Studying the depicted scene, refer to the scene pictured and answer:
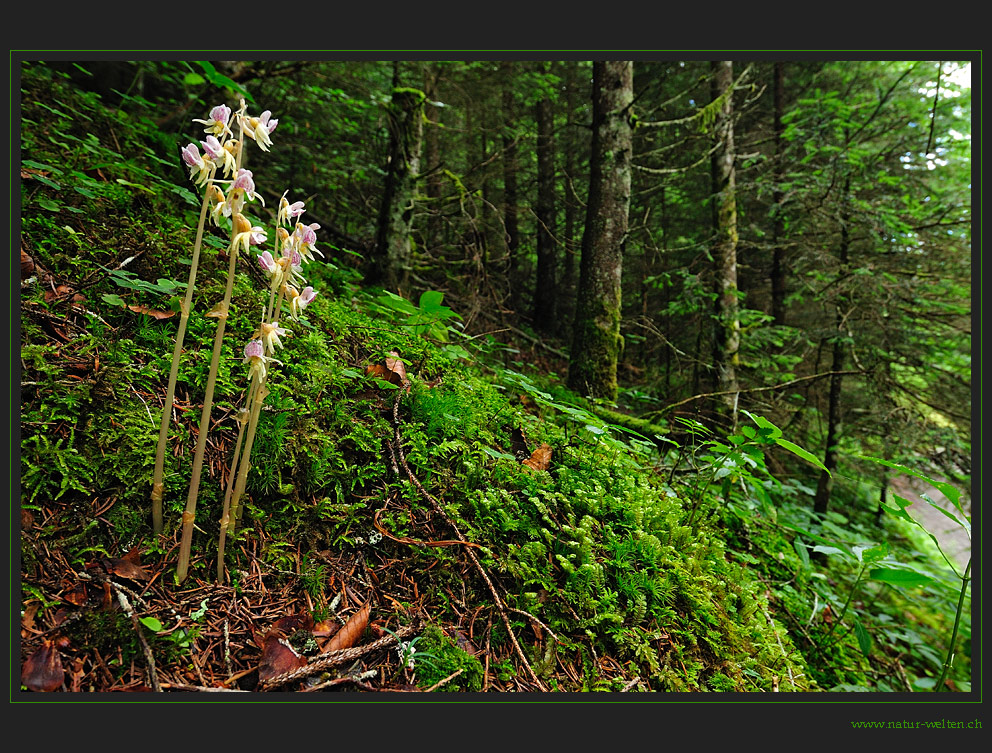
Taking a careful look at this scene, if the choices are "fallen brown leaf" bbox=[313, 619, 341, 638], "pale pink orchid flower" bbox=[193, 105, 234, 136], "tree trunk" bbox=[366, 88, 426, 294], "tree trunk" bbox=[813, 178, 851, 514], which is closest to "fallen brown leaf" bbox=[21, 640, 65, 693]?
"fallen brown leaf" bbox=[313, 619, 341, 638]

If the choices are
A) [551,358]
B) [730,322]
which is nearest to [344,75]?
[551,358]

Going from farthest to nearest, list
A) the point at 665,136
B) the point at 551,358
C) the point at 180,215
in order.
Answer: the point at 665,136 → the point at 551,358 → the point at 180,215

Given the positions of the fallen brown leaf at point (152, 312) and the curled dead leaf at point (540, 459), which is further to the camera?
the curled dead leaf at point (540, 459)

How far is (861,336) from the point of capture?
19.9 ft

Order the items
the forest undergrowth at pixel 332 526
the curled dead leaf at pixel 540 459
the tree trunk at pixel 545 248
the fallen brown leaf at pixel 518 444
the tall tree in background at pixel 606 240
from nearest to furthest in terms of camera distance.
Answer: the forest undergrowth at pixel 332 526 → the curled dead leaf at pixel 540 459 → the fallen brown leaf at pixel 518 444 → the tall tree in background at pixel 606 240 → the tree trunk at pixel 545 248

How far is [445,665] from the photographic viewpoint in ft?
5.17

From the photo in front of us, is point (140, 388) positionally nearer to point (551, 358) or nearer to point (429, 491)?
point (429, 491)

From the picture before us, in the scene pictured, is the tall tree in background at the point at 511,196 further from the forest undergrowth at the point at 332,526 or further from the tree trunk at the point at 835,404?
the forest undergrowth at the point at 332,526

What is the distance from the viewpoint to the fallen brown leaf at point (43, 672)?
1.26 m

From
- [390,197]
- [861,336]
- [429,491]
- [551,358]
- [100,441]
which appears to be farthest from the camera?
[551,358]

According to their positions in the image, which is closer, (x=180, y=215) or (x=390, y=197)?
(x=180, y=215)

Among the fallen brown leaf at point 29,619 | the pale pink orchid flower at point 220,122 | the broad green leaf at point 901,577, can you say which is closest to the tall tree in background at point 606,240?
the broad green leaf at point 901,577

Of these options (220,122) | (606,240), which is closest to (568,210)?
(606,240)

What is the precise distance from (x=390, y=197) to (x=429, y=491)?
3516 mm
